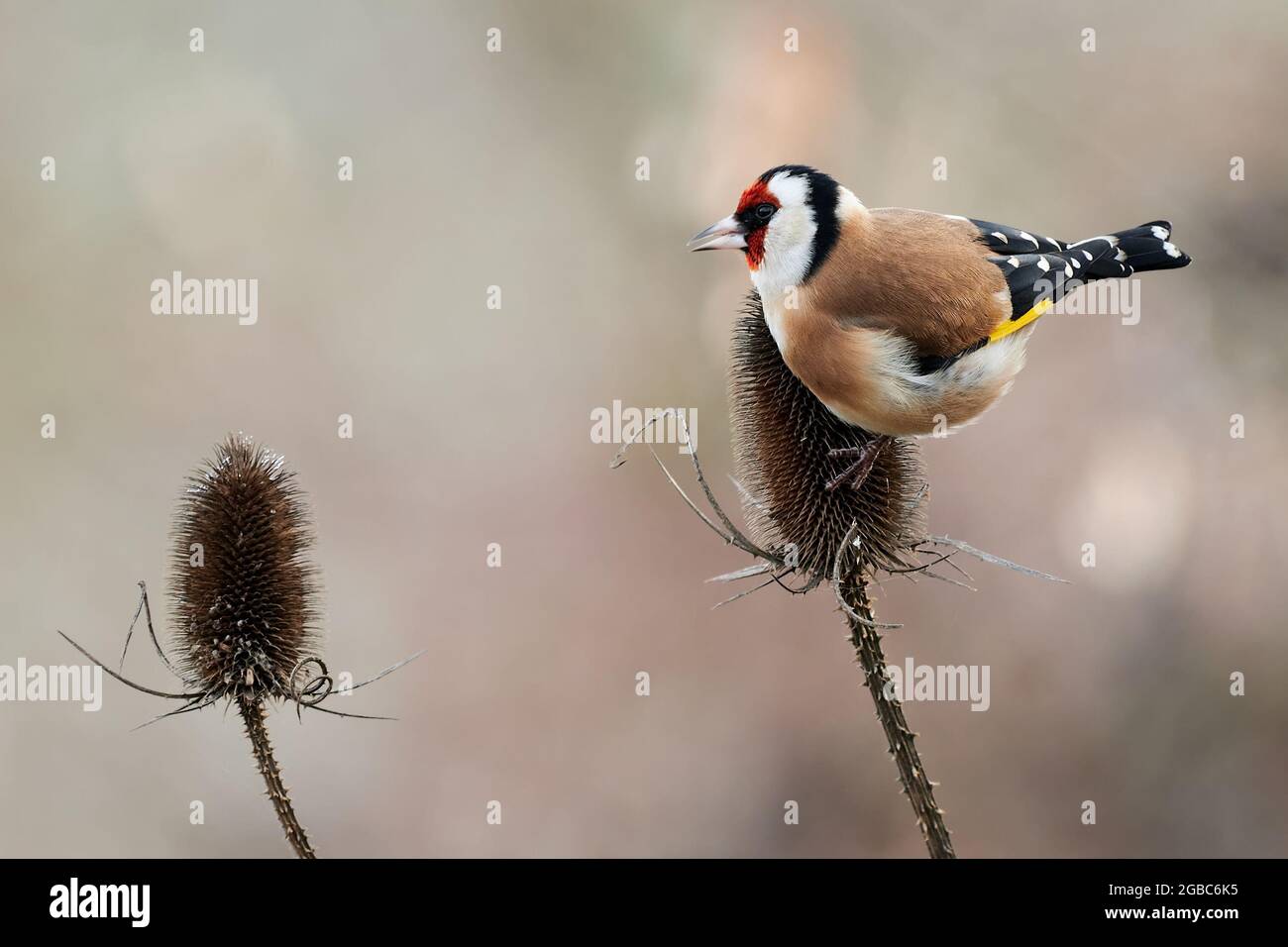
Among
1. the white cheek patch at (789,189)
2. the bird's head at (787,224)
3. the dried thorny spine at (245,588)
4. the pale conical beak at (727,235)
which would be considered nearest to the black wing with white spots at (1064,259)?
the bird's head at (787,224)

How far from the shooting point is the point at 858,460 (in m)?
4.21

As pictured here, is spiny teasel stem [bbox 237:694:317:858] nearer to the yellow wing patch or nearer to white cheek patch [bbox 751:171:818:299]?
white cheek patch [bbox 751:171:818:299]

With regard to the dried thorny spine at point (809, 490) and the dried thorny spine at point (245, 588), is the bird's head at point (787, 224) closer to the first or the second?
the dried thorny spine at point (809, 490)

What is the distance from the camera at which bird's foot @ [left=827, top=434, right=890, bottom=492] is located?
416 cm

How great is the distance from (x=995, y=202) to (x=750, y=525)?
505cm

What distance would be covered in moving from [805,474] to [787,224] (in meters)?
0.86

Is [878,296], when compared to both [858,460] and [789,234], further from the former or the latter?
[858,460]

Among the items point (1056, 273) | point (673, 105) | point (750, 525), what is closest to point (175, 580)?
point (750, 525)

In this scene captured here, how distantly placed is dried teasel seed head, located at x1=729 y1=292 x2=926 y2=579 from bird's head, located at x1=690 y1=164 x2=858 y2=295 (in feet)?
1.19

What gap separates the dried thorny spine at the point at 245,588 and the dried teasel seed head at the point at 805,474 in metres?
1.61

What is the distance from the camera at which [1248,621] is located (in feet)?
26.4

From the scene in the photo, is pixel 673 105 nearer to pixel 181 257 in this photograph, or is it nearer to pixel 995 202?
pixel 995 202

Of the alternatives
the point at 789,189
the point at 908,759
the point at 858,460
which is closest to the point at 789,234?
the point at 789,189

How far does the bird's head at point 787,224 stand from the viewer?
12.7ft
